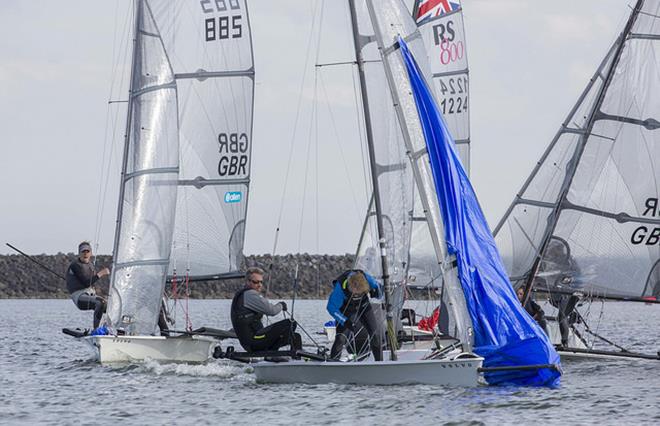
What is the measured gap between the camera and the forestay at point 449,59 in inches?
1224

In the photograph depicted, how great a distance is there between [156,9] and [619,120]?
852 cm

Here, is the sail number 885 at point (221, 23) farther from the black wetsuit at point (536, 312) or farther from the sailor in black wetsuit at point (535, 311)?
the black wetsuit at point (536, 312)

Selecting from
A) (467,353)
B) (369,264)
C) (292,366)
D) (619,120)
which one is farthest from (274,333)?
(619,120)

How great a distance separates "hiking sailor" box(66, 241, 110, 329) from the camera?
24062 mm

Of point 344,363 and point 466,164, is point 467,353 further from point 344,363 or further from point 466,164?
point 466,164

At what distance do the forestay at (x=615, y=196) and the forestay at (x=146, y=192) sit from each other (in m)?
6.42

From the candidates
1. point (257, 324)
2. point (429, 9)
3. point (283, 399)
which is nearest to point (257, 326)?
point (257, 324)

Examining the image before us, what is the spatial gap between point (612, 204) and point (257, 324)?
7885mm

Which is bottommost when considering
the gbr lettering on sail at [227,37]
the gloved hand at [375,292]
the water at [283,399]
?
the water at [283,399]

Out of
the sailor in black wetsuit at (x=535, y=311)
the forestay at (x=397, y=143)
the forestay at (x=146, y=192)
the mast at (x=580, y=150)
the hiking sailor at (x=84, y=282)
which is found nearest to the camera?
the forestay at (x=397, y=143)

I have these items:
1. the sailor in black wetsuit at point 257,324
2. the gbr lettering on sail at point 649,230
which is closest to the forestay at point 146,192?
the sailor in black wetsuit at point 257,324

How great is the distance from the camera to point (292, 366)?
18578mm

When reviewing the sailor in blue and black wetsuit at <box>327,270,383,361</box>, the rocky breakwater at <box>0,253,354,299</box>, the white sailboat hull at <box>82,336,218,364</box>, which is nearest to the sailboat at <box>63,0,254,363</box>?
the white sailboat hull at <box>82,336,218,364</box>

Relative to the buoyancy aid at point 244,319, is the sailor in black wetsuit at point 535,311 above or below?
above
